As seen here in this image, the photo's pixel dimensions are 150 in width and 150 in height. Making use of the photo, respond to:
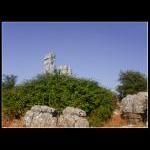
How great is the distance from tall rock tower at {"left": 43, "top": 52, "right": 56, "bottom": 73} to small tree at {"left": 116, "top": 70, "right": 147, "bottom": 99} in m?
1.81

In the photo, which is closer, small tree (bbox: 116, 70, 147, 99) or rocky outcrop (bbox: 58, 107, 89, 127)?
rocky outcrop (bbox: 58, 107, 89, 127)

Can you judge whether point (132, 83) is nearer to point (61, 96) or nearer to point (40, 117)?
point (61, 96)

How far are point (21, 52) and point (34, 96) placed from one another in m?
3.28

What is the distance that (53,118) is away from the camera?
8.35 meters

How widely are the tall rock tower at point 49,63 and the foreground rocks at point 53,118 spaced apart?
1071mm

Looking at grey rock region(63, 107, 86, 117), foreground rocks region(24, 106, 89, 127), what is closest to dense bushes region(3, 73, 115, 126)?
grey rock region(63, 107, 86, 117)

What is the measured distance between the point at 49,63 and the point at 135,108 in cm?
262

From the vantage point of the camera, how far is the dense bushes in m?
8.75

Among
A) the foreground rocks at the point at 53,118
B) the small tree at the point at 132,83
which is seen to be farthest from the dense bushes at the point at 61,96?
the small tree at the point at 132,83

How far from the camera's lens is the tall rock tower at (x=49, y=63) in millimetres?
9323

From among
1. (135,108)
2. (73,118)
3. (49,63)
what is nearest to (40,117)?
(73,118)

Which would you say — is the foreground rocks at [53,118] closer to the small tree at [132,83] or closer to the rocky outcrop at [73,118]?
the rocky outcrop at [73,118]

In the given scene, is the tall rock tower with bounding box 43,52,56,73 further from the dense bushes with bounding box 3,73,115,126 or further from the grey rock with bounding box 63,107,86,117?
the grey rock with bounding box 63,107,86,117
